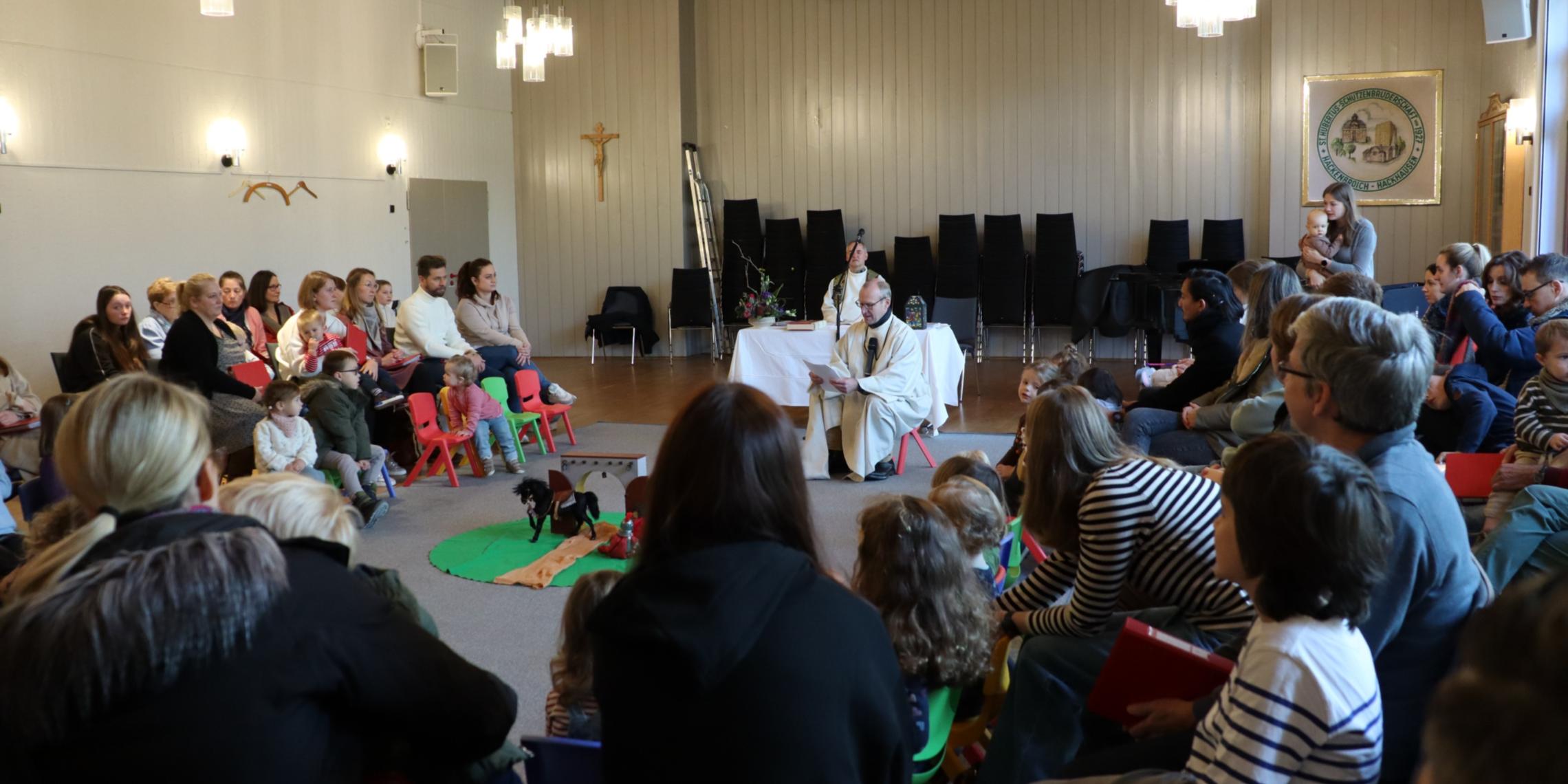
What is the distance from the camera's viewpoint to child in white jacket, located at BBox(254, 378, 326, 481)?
573cm

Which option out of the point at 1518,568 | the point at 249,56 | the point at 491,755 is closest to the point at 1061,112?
the point at 249,56

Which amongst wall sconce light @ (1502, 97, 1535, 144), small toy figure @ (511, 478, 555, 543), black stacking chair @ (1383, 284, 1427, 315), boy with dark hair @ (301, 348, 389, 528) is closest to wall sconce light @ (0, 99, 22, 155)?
boy with dark hair @ (301, 348, 389, 528)

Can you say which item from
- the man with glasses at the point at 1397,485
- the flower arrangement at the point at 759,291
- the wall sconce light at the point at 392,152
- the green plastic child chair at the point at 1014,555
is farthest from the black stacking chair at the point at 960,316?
the man with glasses at the point at 1397,485

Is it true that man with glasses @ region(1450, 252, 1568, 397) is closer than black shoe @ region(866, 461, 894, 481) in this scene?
Yes

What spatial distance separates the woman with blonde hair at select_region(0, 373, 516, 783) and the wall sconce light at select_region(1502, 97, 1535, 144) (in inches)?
368

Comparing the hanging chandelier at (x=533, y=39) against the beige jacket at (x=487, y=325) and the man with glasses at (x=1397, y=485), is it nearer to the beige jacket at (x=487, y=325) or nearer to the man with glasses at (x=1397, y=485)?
the beige jacket at (x=487, y=325)

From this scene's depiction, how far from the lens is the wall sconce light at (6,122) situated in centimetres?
A: 798

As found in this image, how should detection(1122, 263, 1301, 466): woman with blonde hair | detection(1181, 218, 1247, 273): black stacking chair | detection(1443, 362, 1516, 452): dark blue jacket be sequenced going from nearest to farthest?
detection(1443, 362, 1516, 452): dark blue jacket < detection(1122, 263, 1301, 466): woman with blonde hair < detection(1181, 218, 1247, 273): black stacking chair

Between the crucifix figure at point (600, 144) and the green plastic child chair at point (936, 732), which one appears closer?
the green plastic child chair at point (936, 732)

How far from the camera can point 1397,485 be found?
6.69 feet

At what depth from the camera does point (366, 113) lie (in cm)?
1109


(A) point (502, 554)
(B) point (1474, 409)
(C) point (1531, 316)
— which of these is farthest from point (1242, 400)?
(A) point (502, 554)

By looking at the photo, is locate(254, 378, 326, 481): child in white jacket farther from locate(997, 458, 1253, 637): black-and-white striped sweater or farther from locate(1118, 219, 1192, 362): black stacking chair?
locate(1118, 219, 1192, 362): black stacking chair

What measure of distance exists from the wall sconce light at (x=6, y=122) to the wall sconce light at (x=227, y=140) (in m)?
1.57
